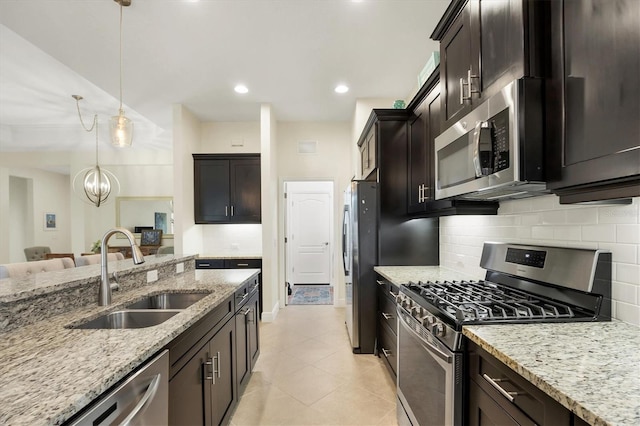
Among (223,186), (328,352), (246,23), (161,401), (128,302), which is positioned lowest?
(328,352)

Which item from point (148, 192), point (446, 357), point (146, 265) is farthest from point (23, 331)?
point (148, 192)

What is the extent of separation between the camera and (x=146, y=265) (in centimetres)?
226

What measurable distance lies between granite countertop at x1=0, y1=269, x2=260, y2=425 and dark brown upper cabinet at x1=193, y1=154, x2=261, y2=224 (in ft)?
10.3

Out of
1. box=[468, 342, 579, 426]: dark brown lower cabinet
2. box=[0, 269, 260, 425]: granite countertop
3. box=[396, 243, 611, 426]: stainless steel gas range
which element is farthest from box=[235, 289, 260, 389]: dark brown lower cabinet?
box=[468, 342, 579, 426]: dark brown lower cabinet

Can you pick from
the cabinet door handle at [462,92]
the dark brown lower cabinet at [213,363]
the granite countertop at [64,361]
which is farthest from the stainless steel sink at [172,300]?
the cabinet door handle at [462,92]

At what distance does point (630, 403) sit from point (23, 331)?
200 centimetres

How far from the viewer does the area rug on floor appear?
5137mm

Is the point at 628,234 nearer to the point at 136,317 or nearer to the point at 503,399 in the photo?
the point at 503,399

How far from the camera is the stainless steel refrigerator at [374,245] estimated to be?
2.97m

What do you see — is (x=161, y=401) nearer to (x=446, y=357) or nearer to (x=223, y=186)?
(x=446, y=357)

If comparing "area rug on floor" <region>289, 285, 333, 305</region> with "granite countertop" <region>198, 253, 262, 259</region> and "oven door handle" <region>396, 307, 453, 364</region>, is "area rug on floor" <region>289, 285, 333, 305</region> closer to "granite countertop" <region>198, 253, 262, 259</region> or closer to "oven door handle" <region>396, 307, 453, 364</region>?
"granite countertop" <region>198, 253, 262, 259</region>

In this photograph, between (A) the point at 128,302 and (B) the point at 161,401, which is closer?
(B) the point at 161,401

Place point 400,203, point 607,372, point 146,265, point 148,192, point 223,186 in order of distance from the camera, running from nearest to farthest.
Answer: point 607,372, point 146,265, point 400,203, point 223,186, point 148,192

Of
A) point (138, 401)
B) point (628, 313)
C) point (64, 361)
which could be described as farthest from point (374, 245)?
point (64, 361)
